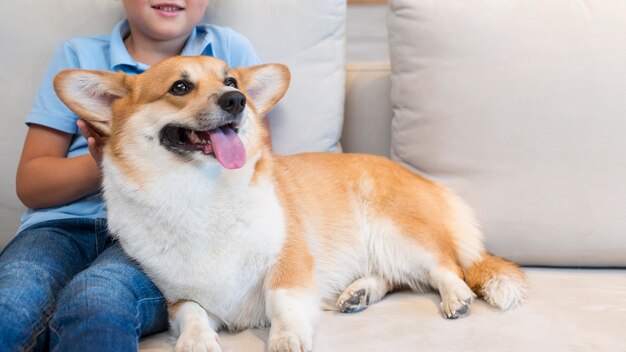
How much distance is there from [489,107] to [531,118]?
11 cm

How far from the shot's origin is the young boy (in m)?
1.22

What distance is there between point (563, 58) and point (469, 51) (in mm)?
241

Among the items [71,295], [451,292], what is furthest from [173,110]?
[451,292]

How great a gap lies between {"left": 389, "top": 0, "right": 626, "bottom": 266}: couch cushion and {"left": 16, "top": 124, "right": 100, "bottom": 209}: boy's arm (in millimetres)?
915

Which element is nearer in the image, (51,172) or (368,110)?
(51,172)

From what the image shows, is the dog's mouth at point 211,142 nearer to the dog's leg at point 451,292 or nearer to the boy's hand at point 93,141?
the boy's hand at point 93,141

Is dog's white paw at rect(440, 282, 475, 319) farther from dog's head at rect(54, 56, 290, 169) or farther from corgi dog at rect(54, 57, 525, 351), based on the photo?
dog's head at rect(54, 56, 290, 169)

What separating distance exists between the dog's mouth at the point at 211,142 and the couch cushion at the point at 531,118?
706 mm

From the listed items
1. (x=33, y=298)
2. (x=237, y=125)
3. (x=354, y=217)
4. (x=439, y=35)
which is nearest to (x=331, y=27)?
(x=439, y=35)

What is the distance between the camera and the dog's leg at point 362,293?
1.55 meters

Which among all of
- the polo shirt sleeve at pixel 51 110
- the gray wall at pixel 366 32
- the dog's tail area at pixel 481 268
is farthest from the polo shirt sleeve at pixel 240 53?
the gray wall at pixel 366 32

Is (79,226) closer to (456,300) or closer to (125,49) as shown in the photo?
(125,49)

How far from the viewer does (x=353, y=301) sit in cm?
155

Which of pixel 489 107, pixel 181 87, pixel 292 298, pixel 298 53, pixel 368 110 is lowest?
pixel 292 298
